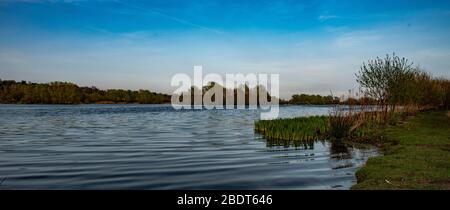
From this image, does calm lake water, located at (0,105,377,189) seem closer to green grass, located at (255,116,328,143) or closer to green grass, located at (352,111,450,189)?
green grass, located at (352,111,450,189)

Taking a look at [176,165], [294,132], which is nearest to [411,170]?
[176,165]

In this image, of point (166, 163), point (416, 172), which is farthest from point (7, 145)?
point (416, 172)

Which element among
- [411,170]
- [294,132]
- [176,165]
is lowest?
[176,165]

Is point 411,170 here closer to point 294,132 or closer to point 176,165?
point 176,165

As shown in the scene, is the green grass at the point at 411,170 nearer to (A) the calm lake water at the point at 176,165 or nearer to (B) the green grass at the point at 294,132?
(A) the calm lake water at the point at 176,165

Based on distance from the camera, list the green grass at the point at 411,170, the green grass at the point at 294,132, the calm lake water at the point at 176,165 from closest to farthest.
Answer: the green grass at the point at 411,170
the calm lake water at the point at 176,165
the green grass at the point at 294,132

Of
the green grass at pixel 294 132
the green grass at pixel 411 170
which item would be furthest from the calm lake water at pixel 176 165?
the green grass at pixel 294 132

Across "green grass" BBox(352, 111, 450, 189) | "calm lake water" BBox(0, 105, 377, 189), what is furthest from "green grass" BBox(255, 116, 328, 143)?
"green grass" BBox(352, 111, 450, 189)

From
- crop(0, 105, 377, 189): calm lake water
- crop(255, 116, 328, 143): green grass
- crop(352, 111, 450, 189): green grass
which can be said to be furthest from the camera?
crop(255, 116, 328, 143): green grass

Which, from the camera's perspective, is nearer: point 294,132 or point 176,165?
point 176,165

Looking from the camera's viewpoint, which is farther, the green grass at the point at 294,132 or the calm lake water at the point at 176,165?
the green grass at the point at 294,132

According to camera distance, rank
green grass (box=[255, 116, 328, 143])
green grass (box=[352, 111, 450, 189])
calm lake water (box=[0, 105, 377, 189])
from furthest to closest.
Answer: green grass (box=[255, 116, 328, 143]), calm lake water (box=[0, 105, 377, 189]), green grass (box=[352, 111, 450, 189])
